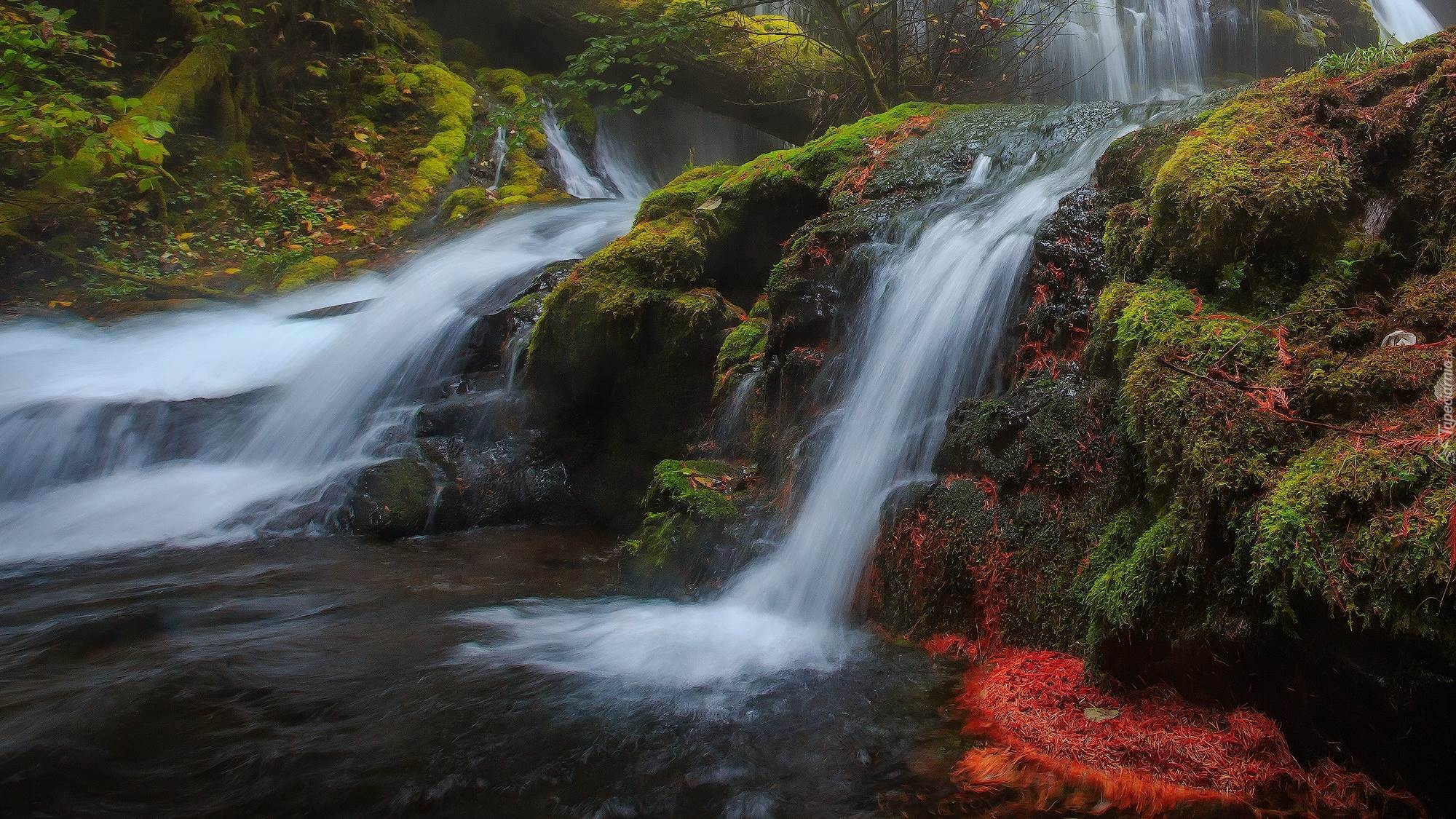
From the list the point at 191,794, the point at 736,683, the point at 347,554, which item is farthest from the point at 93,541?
the point at 736,683

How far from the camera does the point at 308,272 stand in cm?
1070

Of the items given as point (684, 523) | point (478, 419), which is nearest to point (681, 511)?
point (684, 523)

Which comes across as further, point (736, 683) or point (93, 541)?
point (93, 541)

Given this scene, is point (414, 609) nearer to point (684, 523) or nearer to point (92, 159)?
point (684, 523)

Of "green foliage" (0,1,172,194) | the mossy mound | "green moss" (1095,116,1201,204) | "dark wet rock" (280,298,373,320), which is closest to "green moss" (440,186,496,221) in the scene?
"dark wet rock" (280,298,373,320)

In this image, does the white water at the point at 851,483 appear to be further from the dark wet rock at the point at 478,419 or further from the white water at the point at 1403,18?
the white water at the point at 1403,18

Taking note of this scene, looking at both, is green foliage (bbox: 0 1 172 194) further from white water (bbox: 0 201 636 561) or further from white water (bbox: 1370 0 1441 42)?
white water (bbox: 1370 0 1441 42)

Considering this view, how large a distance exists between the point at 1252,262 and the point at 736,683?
2.63 m

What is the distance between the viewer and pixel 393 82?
13.3 meters

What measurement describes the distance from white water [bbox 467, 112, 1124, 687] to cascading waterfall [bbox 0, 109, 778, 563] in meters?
3.44

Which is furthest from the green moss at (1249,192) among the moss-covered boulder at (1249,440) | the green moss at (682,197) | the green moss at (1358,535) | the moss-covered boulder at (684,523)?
the green moss at (682,197)

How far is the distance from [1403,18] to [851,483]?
1855 cm

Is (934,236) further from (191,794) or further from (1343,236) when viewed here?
(191,794)

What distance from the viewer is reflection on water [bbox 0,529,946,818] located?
252 cm
